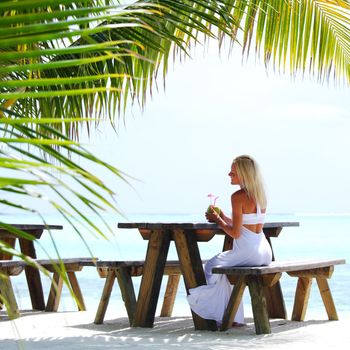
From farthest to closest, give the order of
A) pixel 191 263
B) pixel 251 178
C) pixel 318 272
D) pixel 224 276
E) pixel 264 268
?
pixel 318 272 → pixel 224 276 → pixel 191 263 → pixel 251 178 → pixel 264 268

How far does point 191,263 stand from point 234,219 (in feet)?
1.51

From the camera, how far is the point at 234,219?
20.0 ft

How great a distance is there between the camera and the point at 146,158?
A: 7906 centimetres

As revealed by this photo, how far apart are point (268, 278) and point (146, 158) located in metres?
73.2

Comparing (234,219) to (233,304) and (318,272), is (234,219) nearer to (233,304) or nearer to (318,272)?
(233,304)

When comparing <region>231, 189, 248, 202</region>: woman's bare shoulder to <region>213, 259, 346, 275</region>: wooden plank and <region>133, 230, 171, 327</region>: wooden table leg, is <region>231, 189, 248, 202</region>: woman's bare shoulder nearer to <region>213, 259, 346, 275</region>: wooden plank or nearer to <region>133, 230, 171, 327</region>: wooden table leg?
<region>213, 259, 346, 275</region>: wooden plank

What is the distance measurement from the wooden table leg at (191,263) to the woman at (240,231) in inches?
2.0

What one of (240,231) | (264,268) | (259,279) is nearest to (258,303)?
(259,279)

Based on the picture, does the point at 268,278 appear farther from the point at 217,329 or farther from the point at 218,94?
the point at 218,94

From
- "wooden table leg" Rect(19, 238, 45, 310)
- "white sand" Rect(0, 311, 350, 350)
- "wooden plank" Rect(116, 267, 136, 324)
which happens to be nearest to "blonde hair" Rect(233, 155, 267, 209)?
"white sand" Rect(0, 311, 350, 350)

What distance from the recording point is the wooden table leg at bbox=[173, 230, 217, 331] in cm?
622

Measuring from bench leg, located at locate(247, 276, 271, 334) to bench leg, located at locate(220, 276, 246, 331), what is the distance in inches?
2.5

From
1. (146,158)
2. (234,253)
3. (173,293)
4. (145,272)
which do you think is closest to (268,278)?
(234,253)

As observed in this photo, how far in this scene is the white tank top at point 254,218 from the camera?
240 inches
